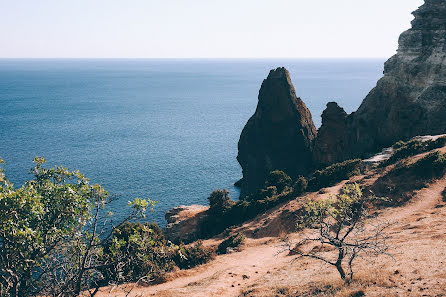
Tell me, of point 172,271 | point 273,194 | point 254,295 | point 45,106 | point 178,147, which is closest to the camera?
point 254,295

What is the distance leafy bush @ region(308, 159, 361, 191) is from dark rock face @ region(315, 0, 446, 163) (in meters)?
18.0

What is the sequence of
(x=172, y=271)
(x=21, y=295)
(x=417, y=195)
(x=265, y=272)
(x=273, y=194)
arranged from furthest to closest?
1. (x=273, y=194)
2. (x=417, y=195)
3. (x=172, y=271)
4. (x=265, y=272)
5. (x=21, y=295)

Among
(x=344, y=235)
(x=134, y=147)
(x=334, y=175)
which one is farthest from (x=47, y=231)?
(x=134, y=147)

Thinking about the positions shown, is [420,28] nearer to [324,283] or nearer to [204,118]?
[324,283]

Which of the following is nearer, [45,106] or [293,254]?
[293,254]

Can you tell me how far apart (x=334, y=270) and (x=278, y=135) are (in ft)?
200

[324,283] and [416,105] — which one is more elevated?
[416,105]

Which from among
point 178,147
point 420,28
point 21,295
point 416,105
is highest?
point 420,28

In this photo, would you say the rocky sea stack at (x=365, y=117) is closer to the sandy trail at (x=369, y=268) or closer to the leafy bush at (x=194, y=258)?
the sandy trail at (x=369, y=268)

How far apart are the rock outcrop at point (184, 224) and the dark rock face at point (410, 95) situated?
32.3 meters

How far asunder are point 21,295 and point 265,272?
61.3 ft

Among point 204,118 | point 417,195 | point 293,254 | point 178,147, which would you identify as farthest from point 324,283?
point 204,118

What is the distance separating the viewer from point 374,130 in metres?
65.7

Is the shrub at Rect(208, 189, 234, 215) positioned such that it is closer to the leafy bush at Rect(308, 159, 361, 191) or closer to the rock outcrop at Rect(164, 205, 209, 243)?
the rock outcrop at Rect(164, 205, 209, 243)
